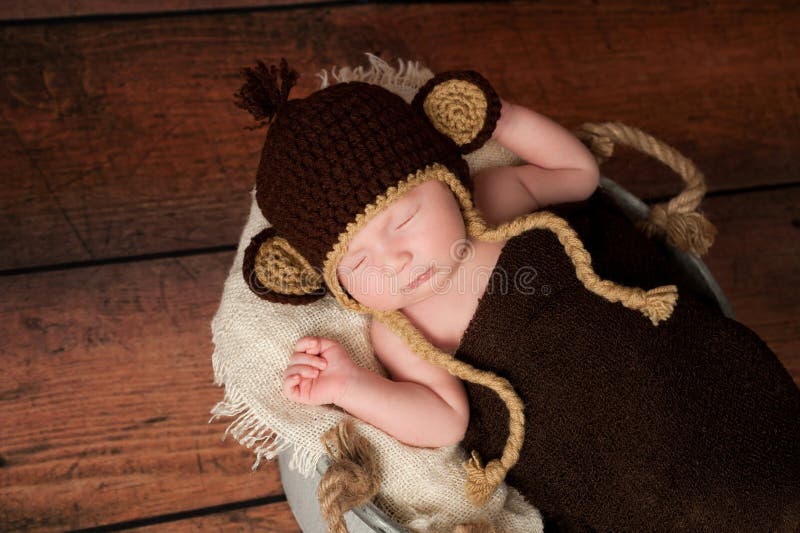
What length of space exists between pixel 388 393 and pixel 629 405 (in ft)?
1.10

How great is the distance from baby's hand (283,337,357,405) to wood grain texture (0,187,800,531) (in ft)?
1.36

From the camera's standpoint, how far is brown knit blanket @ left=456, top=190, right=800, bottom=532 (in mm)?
1039

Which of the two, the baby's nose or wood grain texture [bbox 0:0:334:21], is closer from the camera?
the baby's nose

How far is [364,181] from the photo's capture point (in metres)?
0.96

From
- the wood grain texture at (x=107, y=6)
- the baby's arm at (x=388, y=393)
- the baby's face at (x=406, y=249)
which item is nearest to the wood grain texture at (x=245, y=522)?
the baby's arm at (x=388, y=393)

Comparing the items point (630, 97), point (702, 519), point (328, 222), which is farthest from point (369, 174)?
point (630, 97)

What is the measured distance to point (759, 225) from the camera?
1566mm

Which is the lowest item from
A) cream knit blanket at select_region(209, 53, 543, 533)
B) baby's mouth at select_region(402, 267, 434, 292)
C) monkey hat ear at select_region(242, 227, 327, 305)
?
cream knit blanket at select_region(209, 53, 543, 533)

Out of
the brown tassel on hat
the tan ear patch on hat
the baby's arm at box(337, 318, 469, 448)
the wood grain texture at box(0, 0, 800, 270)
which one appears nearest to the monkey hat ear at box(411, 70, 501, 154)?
the tan ear patch on hat

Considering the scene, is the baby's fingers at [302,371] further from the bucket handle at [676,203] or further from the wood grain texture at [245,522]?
the bucket handle at [676,203]

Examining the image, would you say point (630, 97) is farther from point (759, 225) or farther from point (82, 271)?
point (82, 271)

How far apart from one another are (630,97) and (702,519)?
3.03 ft

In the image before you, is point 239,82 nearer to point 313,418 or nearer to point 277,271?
point 277,271

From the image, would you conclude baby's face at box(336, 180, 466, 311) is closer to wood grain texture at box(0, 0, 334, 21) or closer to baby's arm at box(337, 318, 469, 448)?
baby's arm at box(337, 318, 469, 448)
